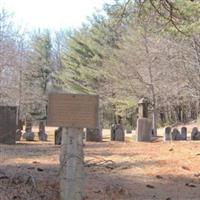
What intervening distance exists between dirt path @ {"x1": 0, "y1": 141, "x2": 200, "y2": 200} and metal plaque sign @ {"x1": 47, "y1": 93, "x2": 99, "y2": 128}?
1.09m

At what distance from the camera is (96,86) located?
4472 centimetres

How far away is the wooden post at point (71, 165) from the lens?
612 centimetres

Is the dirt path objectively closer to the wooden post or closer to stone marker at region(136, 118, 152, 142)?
the wooden post

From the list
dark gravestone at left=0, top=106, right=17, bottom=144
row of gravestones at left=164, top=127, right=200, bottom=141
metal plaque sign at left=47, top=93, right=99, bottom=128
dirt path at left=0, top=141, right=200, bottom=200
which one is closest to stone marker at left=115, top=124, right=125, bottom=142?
row of gravestones at left=164, top=127, right=200, bottom=141

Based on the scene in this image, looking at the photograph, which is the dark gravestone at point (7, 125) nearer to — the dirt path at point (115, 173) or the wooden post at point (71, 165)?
the dirt path at point (115, 173)

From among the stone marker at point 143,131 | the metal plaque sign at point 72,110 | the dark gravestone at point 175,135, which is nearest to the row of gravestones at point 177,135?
the dark gravestone at point 175,135

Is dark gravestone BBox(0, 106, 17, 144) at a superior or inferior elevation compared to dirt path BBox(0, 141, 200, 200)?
superior

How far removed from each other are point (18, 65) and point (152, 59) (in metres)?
8.42

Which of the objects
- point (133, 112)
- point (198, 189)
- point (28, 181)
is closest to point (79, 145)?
point (28, 181)

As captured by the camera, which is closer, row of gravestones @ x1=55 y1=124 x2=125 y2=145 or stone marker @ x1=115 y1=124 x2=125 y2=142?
row of gravestones @ x1=55 y1=124 x2=125 y2=145

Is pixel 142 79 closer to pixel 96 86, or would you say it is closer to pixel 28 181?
pixel 96 86

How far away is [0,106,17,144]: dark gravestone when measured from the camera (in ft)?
43.8

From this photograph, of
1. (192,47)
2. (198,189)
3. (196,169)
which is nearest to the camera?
(198,189)

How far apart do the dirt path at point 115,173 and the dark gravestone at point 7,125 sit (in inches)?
56.2
